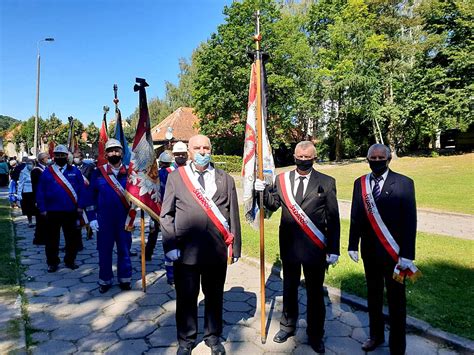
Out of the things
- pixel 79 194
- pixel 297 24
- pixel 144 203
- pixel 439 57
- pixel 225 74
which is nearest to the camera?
pixel 144 203

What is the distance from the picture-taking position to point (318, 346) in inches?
150

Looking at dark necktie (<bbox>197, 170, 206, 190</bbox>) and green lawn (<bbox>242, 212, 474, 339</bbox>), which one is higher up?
dark necktie (<bbox>197, 170, 206, 190</bbox>)

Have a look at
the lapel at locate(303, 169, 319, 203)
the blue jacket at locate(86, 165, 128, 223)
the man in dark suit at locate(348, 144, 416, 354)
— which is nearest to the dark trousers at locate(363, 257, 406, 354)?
the man in dark suit at locate(348, 144, 416, 354)

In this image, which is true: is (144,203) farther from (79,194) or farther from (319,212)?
(319,212)

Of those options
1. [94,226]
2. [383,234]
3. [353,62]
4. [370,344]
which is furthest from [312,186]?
[353,62]

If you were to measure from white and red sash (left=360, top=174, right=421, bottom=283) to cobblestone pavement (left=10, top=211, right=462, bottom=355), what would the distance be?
99 centimetres

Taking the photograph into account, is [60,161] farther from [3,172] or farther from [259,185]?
[3,172]

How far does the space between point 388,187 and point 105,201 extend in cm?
418

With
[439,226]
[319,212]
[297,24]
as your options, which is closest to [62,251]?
[319,212]

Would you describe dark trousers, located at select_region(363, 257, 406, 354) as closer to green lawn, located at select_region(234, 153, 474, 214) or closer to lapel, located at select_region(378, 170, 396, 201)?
lapel, located at select_region(378, 170, 396, 201)

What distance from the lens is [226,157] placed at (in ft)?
106

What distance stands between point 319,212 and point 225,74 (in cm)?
2939

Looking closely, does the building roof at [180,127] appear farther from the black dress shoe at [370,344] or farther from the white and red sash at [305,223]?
the black dress shoe at [370,344]

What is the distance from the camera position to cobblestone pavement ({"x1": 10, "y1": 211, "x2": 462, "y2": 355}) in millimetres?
3914
